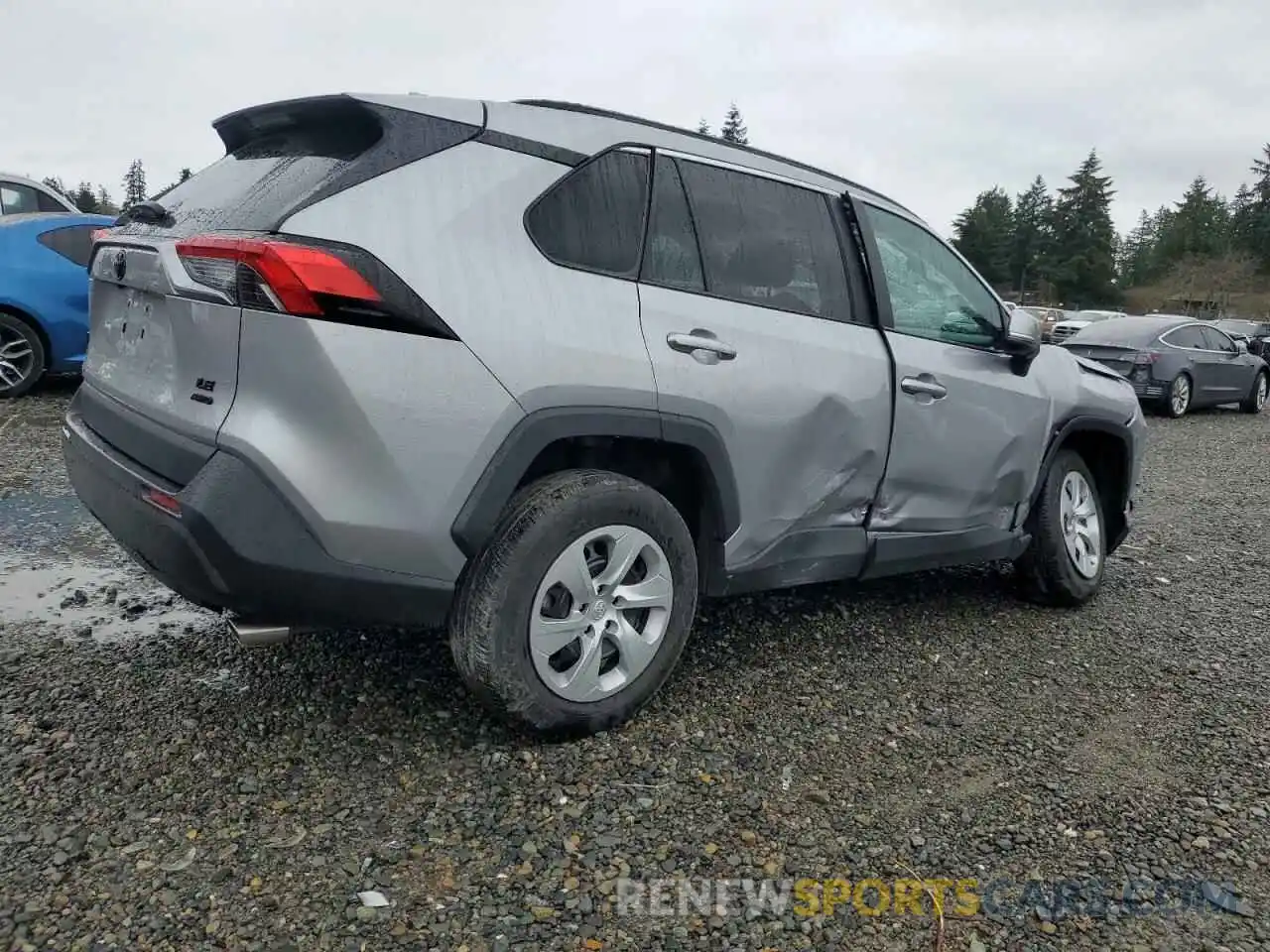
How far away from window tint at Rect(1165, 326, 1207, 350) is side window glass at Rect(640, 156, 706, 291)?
12760 millimetres

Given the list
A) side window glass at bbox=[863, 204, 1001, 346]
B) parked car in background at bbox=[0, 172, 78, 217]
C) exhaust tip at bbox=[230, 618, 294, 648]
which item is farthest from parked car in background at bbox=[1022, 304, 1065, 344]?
parked car in background at bbox=[0, 172, 78, 217]

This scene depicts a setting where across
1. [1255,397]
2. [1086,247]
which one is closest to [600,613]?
[1255,397]

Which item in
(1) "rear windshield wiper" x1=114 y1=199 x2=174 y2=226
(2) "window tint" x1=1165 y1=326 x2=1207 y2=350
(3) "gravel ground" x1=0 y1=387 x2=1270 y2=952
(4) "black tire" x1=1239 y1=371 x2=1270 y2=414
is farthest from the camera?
(4) "black tire" x1=1239 y1=371 x2=1270 y2=414

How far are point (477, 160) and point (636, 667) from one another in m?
1.50

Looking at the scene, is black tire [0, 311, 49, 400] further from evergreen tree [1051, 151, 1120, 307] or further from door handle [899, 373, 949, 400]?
evergreen tree [1051, 151, 1120, 307]

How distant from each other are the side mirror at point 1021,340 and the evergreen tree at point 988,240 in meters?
75.4

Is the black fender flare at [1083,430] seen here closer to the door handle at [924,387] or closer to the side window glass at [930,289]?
the side window glass at [930,289]

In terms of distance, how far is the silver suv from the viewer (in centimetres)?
227

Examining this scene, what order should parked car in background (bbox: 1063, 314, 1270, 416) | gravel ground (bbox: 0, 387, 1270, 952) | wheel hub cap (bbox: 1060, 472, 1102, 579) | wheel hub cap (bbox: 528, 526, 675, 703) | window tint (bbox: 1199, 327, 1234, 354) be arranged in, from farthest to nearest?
1. window tint (bbox: 1199, 327, 1234, 354)
2. parked car in background (bbox: 1063, 314, 1270, 416)
3. wheel hub cap (bbox: 1060, 472, 1102, 579)
4. wheel hub cap (bbox: 528, 526, 675, 703)
5. gravel ground (bbox: 0, 387, 1270, 952)

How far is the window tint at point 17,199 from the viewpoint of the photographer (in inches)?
362

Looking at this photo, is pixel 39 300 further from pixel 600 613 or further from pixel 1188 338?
pixel 1188 338

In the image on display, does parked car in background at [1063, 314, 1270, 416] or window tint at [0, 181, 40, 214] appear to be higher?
window tint at [0, 181, 40, 214]

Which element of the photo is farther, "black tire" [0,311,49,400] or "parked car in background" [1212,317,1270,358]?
"parked car in background" [1212,317,1270,358]

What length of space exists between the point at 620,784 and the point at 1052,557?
8.30 ft
